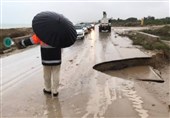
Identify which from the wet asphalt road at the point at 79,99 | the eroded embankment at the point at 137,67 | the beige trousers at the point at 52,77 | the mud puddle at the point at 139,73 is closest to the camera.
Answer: the wet asphalt road at the point at 79,99

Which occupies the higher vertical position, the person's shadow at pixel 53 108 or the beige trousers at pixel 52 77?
the beige trousers at pixel 52 77

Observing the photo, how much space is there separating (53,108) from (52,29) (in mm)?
1879

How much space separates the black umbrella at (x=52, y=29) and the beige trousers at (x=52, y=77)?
3.38 feet

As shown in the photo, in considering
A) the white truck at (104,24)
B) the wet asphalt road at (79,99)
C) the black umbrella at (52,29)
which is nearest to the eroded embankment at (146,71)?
the wet asphalt road at (79,99)

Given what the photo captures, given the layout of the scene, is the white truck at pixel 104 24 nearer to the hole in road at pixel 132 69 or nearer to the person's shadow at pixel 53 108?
the hole in road at pixel 132 69

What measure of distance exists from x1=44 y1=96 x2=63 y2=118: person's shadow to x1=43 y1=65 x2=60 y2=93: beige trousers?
12.1 inches

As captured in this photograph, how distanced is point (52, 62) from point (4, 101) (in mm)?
1647

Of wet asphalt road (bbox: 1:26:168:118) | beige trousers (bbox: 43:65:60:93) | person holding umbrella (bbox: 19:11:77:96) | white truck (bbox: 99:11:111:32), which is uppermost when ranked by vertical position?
person holding umbrella (bbox: 19:11:77:96)

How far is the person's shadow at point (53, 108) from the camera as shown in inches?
265

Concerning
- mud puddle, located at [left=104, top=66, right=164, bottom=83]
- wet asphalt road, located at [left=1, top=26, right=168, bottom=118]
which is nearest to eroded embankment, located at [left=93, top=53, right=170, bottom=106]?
mud puddle, located at [left=104, top=66, right=164, bottom=83]

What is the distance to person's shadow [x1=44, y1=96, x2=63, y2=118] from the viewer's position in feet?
22.1

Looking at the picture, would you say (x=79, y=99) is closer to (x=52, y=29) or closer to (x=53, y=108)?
(x=53, y=108)

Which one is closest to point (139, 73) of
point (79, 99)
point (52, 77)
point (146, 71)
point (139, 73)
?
point (139, 73)

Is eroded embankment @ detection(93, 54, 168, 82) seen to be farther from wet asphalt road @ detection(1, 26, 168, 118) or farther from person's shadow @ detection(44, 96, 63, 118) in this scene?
person's shadow @ detection(44, 96, 63, 118)
